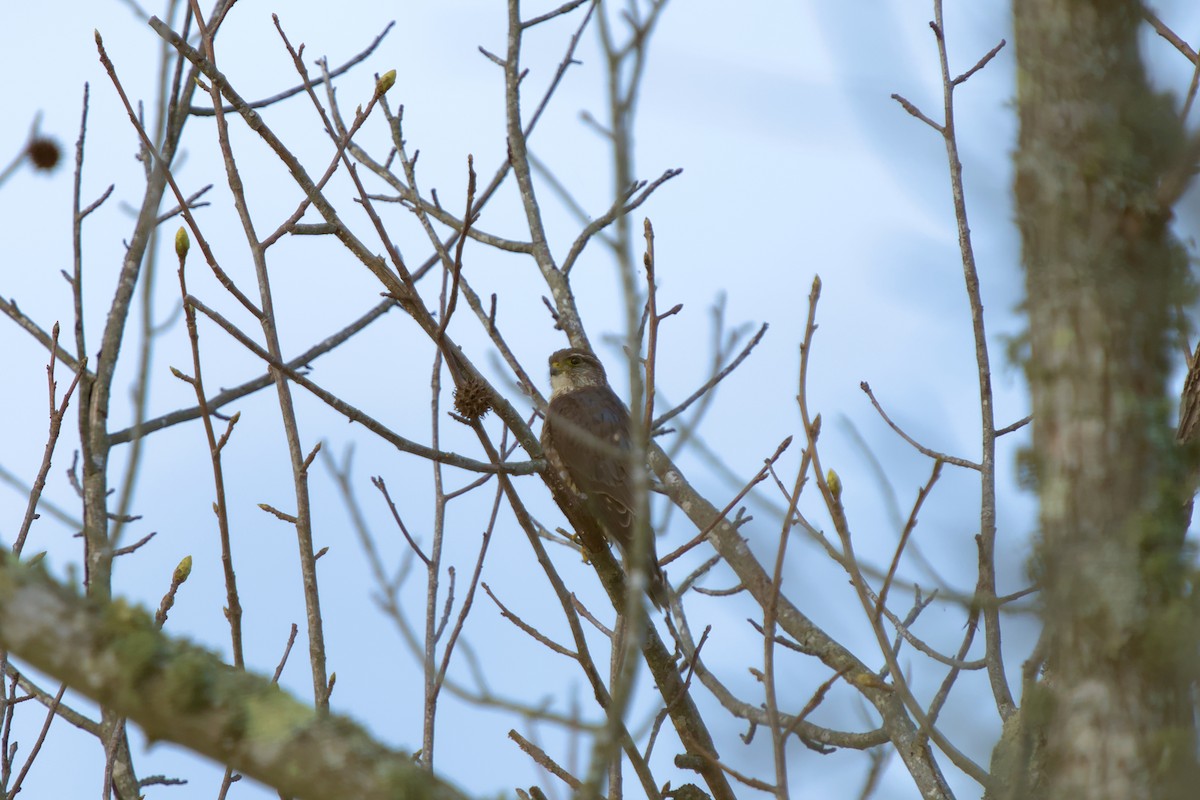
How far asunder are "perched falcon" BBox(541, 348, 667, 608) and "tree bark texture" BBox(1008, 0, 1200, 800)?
361 cm

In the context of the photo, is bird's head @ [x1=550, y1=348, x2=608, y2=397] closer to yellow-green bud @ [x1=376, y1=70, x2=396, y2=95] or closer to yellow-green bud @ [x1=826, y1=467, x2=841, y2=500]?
yellow-green bud @ [x1=376, y1=70, x2=396, y2=95]

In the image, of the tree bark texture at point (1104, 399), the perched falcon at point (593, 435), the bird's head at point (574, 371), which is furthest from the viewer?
the bird's head at point (574, 371)

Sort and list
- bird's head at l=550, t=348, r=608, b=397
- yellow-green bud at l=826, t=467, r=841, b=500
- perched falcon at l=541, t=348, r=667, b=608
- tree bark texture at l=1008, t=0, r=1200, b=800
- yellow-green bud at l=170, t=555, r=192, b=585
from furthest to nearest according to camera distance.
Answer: bird's head at l=550, t=348, r=608, b=397
perched falcon at l=541, t=348, r=667, b=608
yellow-green bud at l=170, t=555, r=192, b=585
yellow-green bud at l=826, t=467, r=841, b=500
tree bark texture at l=1008, t=0, r=1200, b=800

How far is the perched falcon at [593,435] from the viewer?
20.3 ft

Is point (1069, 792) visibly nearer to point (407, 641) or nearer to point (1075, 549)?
point (1075, 549)

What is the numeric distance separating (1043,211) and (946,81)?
2576 mm

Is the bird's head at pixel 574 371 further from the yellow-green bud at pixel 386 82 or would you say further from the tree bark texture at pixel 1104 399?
the tree bark texture at pixel 1104 399

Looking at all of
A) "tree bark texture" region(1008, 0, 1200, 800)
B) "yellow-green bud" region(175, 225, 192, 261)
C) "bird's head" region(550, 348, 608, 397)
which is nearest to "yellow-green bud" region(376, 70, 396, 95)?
"yellow-green bud" region(175, 225, 192, 261)

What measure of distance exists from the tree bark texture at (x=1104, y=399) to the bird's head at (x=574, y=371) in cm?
555

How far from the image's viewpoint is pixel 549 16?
5773 millimetres

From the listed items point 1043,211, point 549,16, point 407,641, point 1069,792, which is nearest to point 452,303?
point 407,641

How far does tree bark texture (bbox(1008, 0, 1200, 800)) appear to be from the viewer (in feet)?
5.24

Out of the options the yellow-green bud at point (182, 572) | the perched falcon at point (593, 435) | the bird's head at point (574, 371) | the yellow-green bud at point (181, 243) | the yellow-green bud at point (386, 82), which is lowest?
the yellow-green bud at point (182, 572)

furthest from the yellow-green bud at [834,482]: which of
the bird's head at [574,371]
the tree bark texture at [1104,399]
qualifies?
the bird's head at [574,371]
